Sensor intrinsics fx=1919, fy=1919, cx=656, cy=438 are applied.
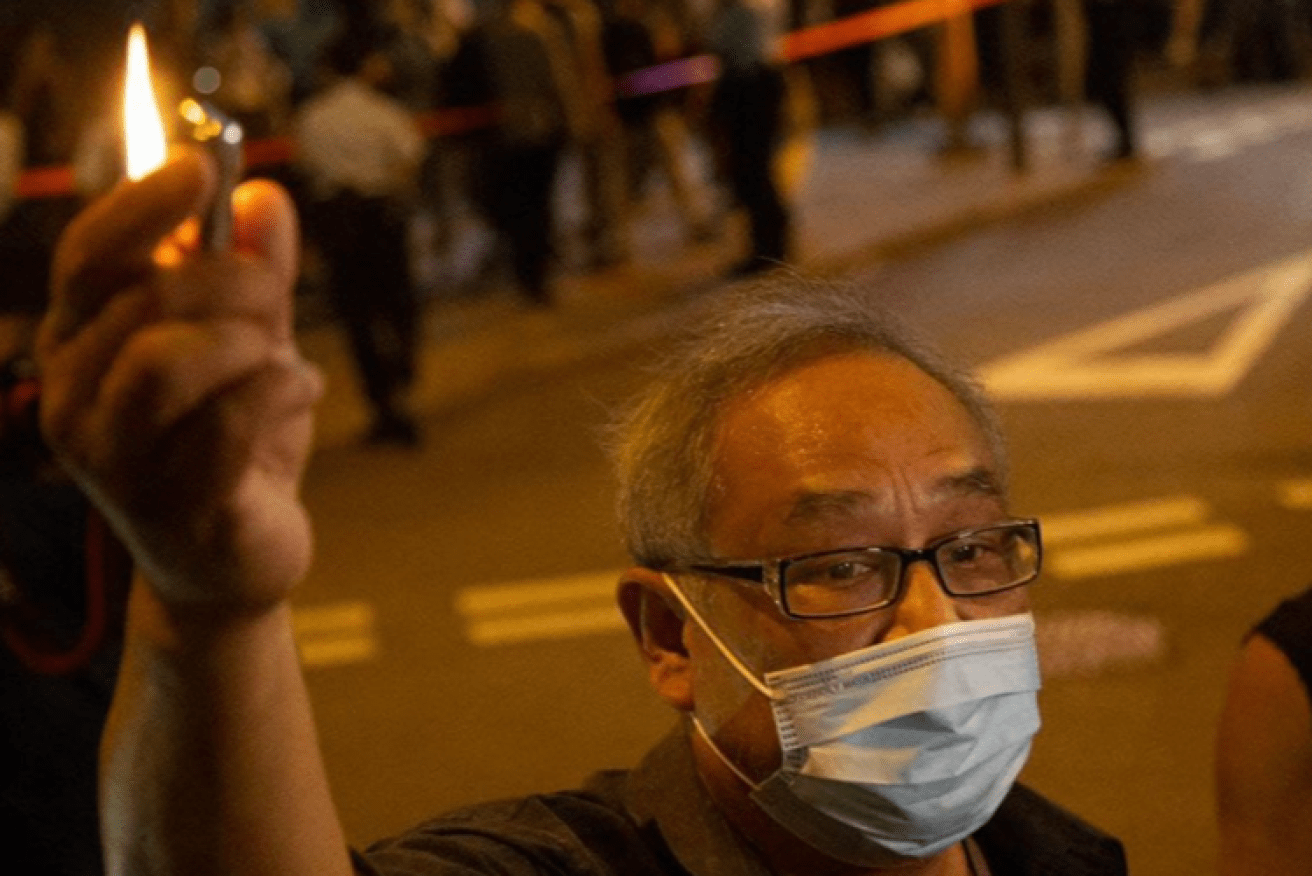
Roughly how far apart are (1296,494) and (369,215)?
4.47 meters

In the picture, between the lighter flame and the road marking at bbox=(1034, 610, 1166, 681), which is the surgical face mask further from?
the road marking at bbox=(1034, 610, 1166, 681)

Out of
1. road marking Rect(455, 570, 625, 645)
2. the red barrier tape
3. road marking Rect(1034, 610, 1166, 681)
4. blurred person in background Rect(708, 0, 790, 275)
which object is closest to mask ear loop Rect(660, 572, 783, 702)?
road marking Rect(1034, 610, 1166, 681)

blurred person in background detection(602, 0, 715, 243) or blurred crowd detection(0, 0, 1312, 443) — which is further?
blurred person in background detection(602, 0, 715, 243)

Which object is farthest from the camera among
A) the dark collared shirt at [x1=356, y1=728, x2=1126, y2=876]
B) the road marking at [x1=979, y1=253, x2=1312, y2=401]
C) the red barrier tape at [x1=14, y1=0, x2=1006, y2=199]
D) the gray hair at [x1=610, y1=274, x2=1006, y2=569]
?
the red barrier tape at [x1=14, y1=0, x2=1006, y2=199]

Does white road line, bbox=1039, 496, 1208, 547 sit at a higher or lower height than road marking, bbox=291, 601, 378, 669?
lower

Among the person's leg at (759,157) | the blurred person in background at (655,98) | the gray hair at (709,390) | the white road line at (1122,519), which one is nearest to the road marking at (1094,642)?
the white road line at (1122,519)

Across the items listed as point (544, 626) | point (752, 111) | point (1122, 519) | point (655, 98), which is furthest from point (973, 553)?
point (655, 98)

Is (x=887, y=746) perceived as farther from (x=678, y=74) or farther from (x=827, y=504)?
(x=678, y=74)

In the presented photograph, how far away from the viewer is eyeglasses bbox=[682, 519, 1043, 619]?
2025mm

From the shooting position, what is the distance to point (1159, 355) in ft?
30.9

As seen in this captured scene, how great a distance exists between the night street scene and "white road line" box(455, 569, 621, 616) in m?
0.03

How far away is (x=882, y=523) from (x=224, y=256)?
1.11 metres

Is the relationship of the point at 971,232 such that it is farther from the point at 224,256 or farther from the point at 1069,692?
the point at 224,256

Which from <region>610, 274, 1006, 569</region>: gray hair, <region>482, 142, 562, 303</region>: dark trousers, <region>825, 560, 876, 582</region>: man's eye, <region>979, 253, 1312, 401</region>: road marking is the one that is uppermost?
<region>610, 274, 1006, 569</region>: gray hair
